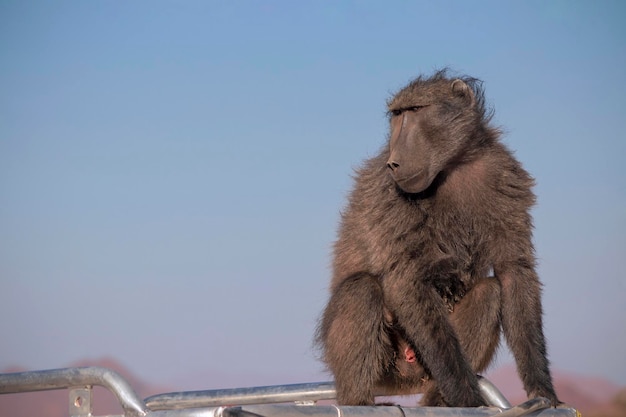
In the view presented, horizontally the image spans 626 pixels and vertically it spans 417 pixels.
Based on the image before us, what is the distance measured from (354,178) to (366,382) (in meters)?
1.34

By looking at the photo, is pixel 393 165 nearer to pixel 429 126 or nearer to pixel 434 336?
pixel 429 126

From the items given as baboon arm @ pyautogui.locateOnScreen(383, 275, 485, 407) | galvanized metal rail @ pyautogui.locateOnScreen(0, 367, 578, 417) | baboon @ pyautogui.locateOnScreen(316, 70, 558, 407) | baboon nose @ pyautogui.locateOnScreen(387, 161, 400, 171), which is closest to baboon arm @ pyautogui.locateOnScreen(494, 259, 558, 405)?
baboon @ pyautogui.locateOnScreen(316, 70, 558, 407)

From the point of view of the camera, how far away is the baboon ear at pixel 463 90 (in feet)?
15.9

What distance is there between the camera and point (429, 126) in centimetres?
466

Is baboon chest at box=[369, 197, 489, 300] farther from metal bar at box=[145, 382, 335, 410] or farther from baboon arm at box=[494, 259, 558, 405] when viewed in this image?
metal bar at box=[145, 382, 335, 410]

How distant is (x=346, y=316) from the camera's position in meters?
4.24

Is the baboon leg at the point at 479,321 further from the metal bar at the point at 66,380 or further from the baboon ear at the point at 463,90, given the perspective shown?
the metal bar at the point at 66,380

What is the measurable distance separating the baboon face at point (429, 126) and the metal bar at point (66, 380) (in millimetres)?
2491

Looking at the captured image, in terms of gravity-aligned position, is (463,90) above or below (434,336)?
above

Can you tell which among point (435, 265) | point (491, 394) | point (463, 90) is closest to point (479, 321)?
point (435, 265)

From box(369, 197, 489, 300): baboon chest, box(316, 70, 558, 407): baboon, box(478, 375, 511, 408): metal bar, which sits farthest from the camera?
box(369, 197, 489, 300): baboon chest

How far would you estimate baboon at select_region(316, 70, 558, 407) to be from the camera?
13.8ft

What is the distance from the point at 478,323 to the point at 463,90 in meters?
1.36

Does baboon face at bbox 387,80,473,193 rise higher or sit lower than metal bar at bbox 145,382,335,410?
higher
